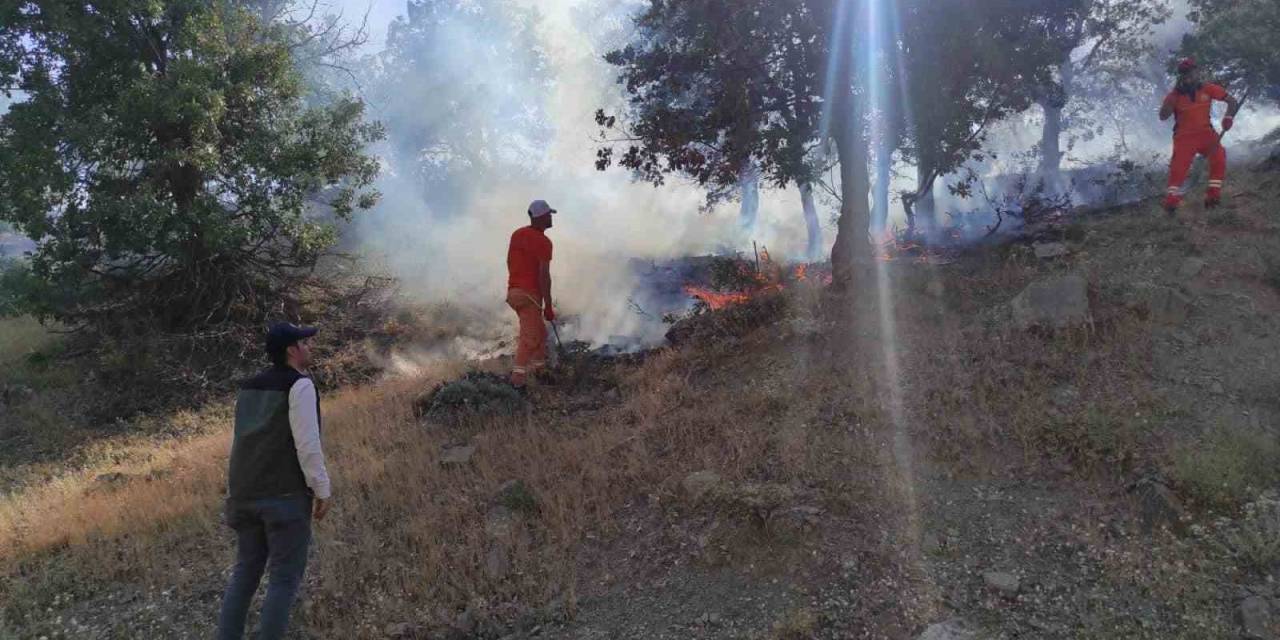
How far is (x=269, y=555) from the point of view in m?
3.67

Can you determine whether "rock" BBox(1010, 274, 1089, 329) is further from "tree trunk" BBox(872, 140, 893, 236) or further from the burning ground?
"tree trunk" BBox(872, 140, 893, 236)

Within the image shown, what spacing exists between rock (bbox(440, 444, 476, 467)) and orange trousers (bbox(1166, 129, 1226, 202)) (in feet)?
25.1

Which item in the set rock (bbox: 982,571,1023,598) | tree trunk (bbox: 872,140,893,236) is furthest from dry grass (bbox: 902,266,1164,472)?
tree trunk (bbox: 872,140,893,236)

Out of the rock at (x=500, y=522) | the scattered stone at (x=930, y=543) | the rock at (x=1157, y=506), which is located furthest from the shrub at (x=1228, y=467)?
the rock at (x=500, y=522)

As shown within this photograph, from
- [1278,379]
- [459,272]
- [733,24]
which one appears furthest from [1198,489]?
[459,272]

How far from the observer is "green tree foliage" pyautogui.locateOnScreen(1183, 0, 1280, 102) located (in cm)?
1144

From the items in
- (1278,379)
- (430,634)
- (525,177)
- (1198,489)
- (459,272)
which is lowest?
(430,634)

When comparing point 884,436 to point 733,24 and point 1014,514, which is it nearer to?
point 1014,514

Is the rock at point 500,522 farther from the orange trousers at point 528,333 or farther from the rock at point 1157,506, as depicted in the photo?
the rock at point 1157,506

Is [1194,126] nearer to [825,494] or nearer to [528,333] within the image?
[825,494]

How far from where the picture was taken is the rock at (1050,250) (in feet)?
26.7

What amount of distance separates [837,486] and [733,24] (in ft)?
16.0

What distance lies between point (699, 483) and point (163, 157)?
8946 mm

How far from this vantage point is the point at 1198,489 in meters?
4.19
